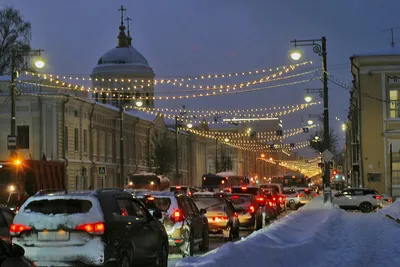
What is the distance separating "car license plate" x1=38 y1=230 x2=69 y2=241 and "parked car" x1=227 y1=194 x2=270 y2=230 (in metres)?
15.3

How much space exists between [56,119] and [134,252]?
43502mm

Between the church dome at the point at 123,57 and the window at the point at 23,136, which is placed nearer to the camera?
the window at the point at 23,136

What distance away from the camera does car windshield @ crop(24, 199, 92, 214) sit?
13.1m

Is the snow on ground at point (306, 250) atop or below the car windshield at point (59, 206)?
below

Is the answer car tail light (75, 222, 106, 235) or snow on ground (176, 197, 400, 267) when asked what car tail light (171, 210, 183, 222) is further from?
car tail light (75, 222, 106, 235)

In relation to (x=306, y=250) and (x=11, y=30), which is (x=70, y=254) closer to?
(x=306, y=250)

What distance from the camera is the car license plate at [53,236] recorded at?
42.3ft

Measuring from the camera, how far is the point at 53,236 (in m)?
13.0

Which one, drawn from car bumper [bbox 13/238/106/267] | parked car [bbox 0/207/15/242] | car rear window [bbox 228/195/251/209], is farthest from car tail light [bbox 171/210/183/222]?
car rear window [bbox 228/195/251/209]

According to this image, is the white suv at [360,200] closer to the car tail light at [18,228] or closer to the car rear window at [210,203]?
the car rear window at [210,203]

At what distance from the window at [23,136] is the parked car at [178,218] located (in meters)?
38.0

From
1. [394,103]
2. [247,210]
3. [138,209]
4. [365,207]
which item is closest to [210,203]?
[247,210]

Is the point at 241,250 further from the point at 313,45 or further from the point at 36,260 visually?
the point at 313,45

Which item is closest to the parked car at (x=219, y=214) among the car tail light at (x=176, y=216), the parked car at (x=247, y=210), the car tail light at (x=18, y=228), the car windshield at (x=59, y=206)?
the parked car at (x=247, y=210)
